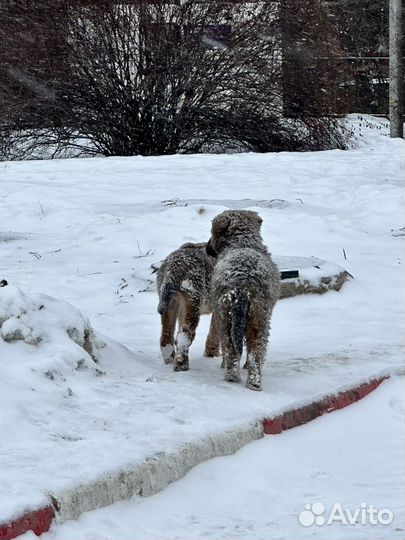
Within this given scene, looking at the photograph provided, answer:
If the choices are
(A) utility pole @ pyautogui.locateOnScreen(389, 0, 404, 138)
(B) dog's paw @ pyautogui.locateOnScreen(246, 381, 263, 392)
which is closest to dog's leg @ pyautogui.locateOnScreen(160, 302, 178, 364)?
(B) dog's paw @ pyautogui.locateOnScreen(246, 381, 263, 392)

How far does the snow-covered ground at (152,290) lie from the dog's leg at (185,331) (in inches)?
4.9

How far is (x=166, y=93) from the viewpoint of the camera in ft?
66.2

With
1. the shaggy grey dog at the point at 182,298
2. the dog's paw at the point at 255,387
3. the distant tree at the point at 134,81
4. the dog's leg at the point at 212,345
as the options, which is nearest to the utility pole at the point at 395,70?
the distant tree at the point at 134,81

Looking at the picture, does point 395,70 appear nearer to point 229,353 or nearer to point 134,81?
point 134,81

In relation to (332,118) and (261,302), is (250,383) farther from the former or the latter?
(332,118)

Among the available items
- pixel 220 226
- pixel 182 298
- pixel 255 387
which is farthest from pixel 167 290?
pixel 255 387

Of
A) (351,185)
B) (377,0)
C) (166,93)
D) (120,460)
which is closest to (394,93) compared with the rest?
(166,93)

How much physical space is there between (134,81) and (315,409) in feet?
49.3

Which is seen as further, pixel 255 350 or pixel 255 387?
pixel 255 350

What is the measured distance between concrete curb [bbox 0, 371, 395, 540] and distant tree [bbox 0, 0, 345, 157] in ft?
47.7

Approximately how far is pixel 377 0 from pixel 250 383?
3165 centimetres

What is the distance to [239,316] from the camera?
6.24 metres

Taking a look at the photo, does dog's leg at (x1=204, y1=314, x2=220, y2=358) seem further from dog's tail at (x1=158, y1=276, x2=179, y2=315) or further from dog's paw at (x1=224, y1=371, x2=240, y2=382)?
dog's paw at (x1=224, y1=371, x2=240, y2=382)

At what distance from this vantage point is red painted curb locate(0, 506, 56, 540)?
12.2ft
